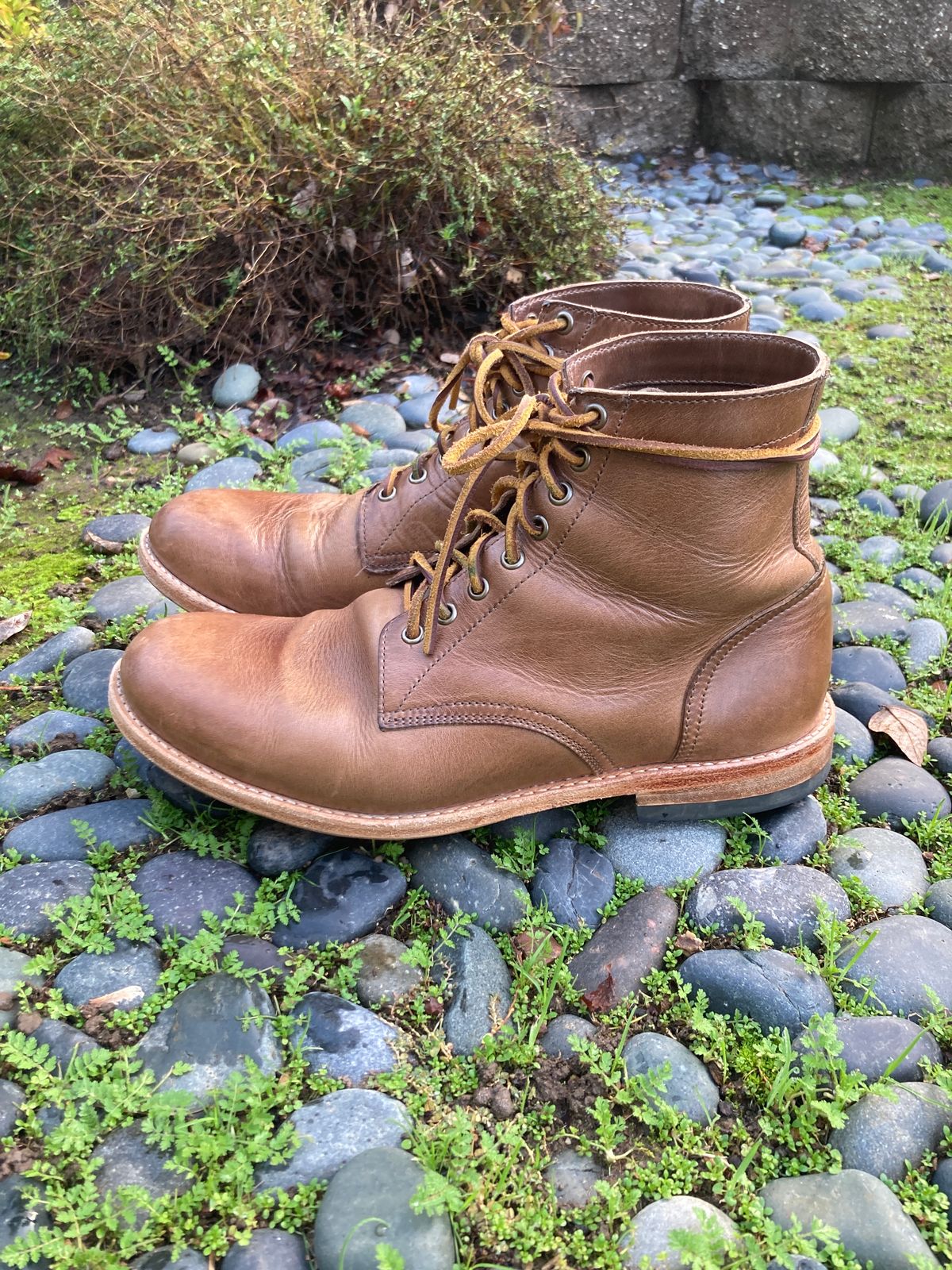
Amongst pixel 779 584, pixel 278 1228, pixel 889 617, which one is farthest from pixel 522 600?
pixel 889 617

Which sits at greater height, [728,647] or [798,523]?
[798,523]

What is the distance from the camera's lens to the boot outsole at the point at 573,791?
1.83m

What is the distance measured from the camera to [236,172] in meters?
3.82

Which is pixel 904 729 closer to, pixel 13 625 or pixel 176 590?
pixel 176 590

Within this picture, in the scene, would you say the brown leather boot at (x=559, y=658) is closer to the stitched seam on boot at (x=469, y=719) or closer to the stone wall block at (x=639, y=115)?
the stitched seam on boot at (x=469, y=719)

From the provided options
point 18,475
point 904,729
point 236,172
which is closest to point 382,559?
point 904,729

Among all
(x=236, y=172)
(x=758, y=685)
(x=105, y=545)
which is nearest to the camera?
(x=758, y=685)

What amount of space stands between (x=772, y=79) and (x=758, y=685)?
676 centimetres

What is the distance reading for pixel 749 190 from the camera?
22.8 ft

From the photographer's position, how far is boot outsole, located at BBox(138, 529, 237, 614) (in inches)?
93.4

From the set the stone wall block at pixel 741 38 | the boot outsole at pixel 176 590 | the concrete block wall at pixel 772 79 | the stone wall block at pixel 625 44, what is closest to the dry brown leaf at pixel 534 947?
the boot outsole at pixel 176 590

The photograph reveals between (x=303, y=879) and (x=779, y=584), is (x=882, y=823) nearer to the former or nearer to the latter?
(x=779, y=584)

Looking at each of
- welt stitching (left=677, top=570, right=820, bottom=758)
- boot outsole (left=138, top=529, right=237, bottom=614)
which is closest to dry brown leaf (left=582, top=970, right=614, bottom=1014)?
welt stitching (left=677, top=570, right=820, bottom=758)

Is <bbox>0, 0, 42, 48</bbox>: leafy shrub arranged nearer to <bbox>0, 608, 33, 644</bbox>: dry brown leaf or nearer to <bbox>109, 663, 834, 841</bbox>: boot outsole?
<bbox>0, 608, 33, 644</bbox>: dry brown leaf
